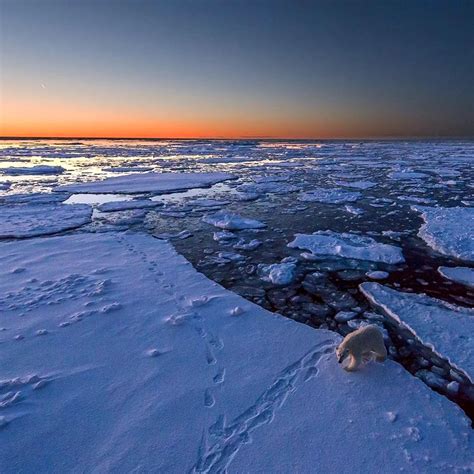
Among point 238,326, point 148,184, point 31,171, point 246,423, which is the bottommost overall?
point 31,171

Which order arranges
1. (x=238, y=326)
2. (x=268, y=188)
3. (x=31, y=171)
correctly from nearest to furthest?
(x=238, y=326) < (x=268, y=188) < (x=31, y=171)

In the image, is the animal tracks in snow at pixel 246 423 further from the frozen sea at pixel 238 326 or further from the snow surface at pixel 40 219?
the snow surface at pixel 40 219

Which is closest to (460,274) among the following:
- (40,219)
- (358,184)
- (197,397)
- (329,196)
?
(197,397)

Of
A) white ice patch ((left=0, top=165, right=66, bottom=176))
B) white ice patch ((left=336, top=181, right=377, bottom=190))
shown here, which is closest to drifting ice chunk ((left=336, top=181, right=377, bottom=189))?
white ice patch ((left=336, top=181, right=377, bottom=190))

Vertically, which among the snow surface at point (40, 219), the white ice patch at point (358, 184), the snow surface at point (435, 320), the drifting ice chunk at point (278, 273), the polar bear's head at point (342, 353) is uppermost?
the polar bear's head at point (342, 353)

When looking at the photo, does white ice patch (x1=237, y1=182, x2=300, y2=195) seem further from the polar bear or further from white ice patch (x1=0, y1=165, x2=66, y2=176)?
white ice patch (x1=0, y1=165, x2=66, y2=176)

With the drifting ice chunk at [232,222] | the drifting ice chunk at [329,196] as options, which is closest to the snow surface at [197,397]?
the drifting ice chunk at [232,222]

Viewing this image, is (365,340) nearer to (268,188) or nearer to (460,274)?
(460,274)
